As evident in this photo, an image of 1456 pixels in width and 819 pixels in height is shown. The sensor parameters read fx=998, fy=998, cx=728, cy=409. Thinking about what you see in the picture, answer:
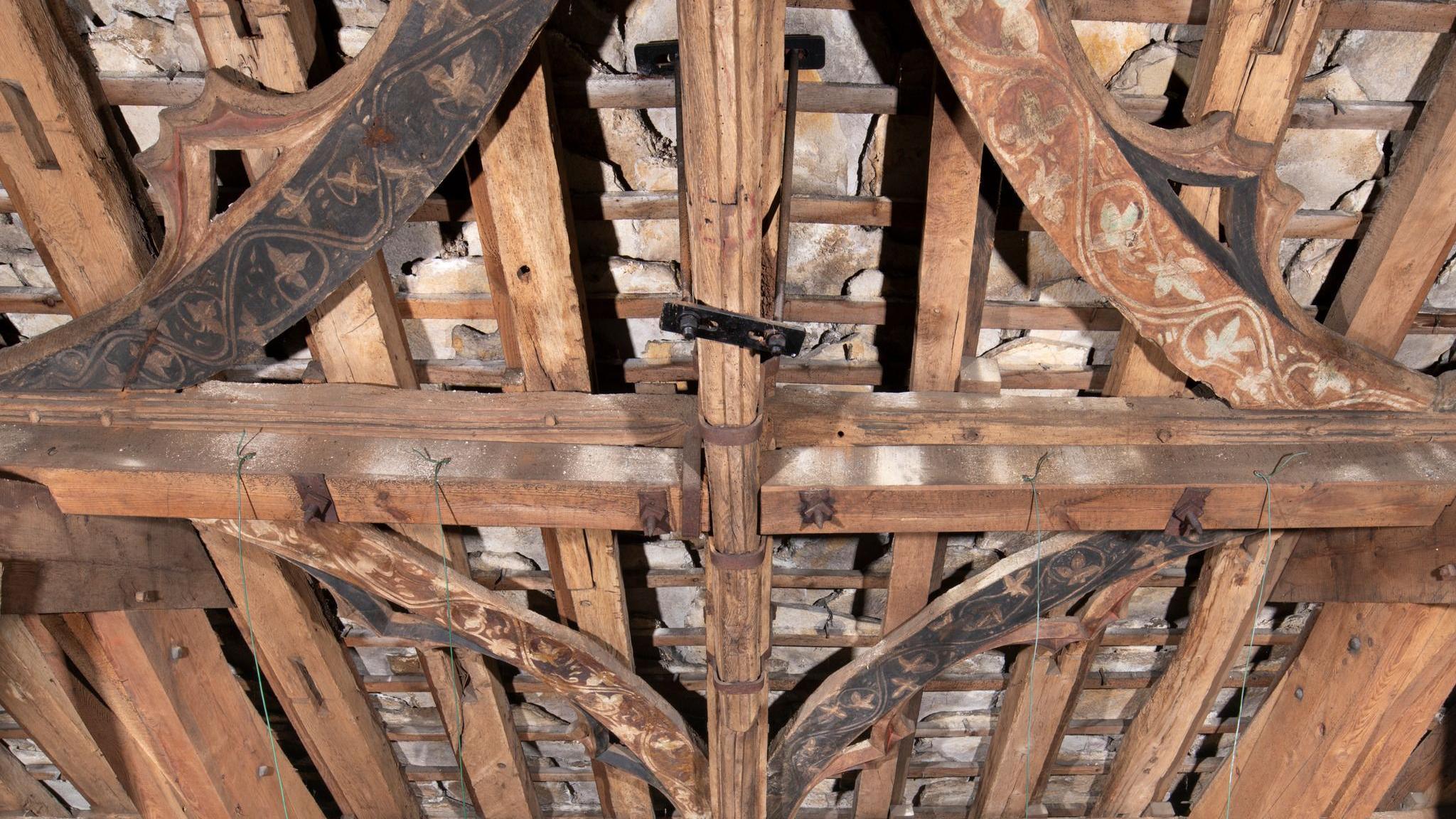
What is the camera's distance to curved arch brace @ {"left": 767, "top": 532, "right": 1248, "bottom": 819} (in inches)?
88.2

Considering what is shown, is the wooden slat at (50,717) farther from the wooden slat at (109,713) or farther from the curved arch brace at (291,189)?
the curved arch brace at (291,189)

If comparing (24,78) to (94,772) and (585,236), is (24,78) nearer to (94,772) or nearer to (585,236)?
(585,236)

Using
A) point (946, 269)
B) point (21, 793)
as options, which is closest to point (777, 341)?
point (946, 269)

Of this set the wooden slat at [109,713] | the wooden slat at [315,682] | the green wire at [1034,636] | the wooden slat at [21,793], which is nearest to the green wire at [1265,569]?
the green wire at [1034,636]

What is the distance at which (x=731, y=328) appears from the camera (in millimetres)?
1510

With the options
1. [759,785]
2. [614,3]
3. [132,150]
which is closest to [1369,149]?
[614,3]

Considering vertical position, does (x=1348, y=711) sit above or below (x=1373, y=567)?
below

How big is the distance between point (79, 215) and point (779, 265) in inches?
55.5

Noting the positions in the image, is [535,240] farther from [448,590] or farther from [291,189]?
[448,590]

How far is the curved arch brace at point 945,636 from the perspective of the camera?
88.2 inches

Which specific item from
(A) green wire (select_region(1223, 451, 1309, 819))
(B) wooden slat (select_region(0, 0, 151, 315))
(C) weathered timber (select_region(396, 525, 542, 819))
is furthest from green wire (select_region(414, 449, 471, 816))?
(A) green wire (select_region(1223, 451, 1309, 819))

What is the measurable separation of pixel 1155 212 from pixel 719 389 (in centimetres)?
81

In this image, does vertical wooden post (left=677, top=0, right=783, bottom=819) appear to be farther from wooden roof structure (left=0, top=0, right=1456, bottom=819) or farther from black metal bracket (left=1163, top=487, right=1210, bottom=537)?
black metal bracket (left=1163, top=487, right=1210, bottom=537)

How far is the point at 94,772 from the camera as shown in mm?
3510
